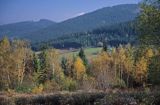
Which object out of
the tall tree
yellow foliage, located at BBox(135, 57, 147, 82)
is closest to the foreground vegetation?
the tall tree

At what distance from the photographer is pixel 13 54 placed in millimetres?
93562

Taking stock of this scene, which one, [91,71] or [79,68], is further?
[91,71]

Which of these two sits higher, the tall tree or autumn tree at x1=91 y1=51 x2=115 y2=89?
the tall tree

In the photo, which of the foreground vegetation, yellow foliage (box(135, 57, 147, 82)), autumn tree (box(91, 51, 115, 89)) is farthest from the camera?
autumn tree (box(91, 51, 115, 89))

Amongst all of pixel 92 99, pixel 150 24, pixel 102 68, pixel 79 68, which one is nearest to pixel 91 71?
pixel 102 68

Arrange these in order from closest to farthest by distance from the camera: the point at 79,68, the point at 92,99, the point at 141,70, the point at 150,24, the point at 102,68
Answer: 1. the point at 92,99
2. the point at 150,24
3. the point at 141,70
4. the point at 79,68
5. the point at 102,68

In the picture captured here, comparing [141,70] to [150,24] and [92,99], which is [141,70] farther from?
[92,99]

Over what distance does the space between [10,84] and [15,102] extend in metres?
74.9

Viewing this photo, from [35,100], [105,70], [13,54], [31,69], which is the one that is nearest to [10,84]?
[13,54]

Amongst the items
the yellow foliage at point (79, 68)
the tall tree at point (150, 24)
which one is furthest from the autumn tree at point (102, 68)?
the tall tree at point (150, 24)

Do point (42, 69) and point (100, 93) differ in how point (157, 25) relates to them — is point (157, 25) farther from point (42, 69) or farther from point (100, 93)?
point (42, 69)

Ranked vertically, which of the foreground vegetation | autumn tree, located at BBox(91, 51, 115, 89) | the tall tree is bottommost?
autumn tree, located at BBox(91, 51, 115, 89)

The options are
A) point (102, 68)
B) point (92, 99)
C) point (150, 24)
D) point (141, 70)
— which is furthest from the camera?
point (102, 68)

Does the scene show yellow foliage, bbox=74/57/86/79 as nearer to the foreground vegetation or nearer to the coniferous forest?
the coniferous forest
